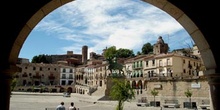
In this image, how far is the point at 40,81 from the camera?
269 ft

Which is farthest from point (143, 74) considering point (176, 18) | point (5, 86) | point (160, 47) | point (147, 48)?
point (5, 86)

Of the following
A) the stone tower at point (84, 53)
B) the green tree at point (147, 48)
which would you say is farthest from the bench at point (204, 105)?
the stone tower at point (84, 53)

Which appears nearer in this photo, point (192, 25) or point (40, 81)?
point (192, 25)

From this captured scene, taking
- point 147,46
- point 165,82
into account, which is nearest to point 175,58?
point 165,82

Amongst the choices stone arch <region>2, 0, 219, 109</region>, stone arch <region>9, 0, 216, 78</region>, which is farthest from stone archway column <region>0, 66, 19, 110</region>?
stone arch <region>9, 0, 216, 78</region>

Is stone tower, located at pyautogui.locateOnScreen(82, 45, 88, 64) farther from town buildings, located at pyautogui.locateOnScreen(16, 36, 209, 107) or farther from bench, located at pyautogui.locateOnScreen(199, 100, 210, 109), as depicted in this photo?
bench, located at pyautogui.locateOnScreen(199, 100, 210, 109)

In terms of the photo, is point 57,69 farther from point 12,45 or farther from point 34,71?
point 12,45

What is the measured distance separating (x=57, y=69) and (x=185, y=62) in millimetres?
45976

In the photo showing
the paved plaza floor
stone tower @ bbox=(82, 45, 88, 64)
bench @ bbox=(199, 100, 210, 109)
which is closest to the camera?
bench @ bbox=(199, 100, 210, 109)

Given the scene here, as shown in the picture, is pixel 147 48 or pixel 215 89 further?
pixel 147 48

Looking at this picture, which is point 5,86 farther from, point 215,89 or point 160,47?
point 160,47


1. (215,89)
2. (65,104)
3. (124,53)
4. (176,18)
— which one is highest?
(124,53)

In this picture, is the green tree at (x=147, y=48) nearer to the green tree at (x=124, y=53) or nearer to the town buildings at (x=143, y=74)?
the green tree at (x=124, y=53)

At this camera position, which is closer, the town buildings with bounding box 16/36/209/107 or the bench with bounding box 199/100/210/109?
the bench with bounding box 199/100/210/109
